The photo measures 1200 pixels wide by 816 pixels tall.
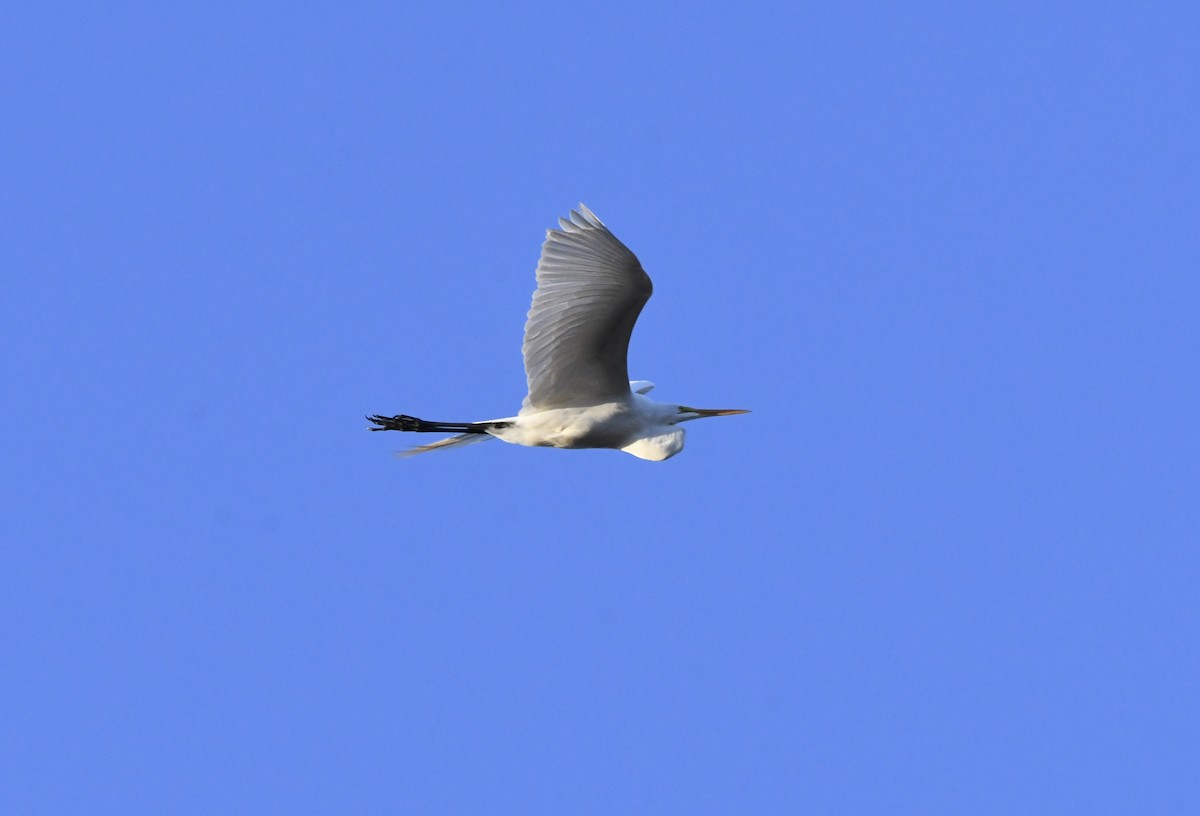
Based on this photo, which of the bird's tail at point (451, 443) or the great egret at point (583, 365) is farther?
the bird's tail at point (451, 443)

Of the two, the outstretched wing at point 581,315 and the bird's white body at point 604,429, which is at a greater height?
the outstretched wing at point 581,315

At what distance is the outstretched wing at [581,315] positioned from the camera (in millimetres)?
10141

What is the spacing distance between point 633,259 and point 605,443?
191cm

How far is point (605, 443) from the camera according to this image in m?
11.6

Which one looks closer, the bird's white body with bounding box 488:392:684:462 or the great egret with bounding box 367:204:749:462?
the great egret with bounding box 367:204:749:462

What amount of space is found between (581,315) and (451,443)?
88.0 inches

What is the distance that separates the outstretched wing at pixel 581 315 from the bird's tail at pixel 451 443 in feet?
2.71

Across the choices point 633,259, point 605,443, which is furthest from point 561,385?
point 633,259

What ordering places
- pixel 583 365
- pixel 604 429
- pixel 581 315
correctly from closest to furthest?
pixel 581 315, pixel 583 365, pixel 604 429

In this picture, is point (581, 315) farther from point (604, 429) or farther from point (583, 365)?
point (604, 429)

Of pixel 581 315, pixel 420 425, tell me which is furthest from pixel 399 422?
pixel 581 315

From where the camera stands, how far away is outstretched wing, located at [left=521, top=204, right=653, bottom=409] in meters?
10.1

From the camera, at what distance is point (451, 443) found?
40.2 feet

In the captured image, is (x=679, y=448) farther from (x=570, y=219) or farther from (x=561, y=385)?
(x=570, y=219)
